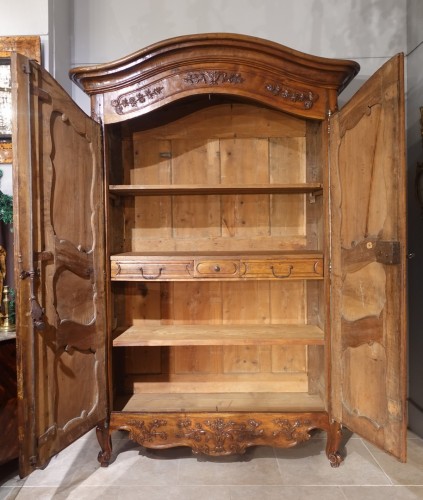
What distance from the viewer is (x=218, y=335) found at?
6.68 ft

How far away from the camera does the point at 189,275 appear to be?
75.2 inches

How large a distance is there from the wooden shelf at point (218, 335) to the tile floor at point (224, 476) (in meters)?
0.66

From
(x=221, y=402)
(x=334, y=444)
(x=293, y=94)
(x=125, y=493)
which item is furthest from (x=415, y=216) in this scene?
(x=125, y=493)

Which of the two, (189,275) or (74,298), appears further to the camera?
(189,275)

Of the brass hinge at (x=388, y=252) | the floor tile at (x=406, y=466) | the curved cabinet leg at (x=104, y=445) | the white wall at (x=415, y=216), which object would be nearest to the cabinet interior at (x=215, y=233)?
the curved cabinet leg at (x=104, y=445)

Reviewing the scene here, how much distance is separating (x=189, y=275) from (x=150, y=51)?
114 centimetres

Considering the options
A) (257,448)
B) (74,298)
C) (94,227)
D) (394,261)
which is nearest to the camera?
(394,261)

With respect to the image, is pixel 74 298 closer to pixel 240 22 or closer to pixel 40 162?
pixel 40 162

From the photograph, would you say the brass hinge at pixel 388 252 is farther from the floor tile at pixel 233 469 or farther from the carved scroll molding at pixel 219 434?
the floor tile at pixel 233 469

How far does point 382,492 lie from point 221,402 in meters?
0.90

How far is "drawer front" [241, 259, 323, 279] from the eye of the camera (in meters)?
1.90

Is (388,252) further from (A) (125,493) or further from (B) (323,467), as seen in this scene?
(A) (125,493)

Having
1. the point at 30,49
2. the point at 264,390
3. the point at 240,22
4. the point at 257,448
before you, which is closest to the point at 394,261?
the point at 264,390

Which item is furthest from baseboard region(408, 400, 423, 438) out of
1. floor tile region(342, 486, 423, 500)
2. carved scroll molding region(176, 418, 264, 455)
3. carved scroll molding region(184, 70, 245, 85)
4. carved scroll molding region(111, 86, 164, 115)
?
carved scroll molding region(111, 86, 164, 115)
